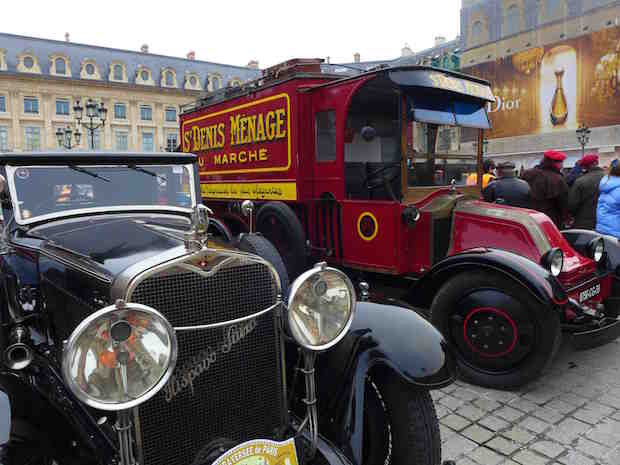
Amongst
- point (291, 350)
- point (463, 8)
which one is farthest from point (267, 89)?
point (463, 8)

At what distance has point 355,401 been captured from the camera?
2.14 meters

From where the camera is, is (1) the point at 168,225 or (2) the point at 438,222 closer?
(1) the point at 168,225

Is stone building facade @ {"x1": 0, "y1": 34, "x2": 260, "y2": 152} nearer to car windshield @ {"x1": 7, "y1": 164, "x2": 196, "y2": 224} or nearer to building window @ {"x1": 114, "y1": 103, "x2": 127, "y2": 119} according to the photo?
building window @ {"x1": 114, "y1": 103, "x2": 127, "y2": 119}

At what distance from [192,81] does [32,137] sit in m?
17.6

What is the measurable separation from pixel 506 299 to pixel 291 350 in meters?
2.03

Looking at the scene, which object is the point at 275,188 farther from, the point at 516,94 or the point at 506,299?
the point at 516,94

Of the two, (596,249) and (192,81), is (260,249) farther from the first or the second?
(192,81)

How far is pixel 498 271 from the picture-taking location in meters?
3.68

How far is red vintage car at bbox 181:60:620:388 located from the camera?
3639 millimetres

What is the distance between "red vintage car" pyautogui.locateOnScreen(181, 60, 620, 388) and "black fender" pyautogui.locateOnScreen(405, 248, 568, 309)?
10 mm

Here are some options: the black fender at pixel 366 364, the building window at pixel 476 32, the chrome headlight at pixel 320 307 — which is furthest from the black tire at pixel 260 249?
the building window at pixel 476 32

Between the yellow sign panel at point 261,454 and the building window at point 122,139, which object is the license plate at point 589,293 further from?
the building window at point 122,139

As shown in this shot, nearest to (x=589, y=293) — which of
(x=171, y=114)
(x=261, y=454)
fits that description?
(x=261, y=454)

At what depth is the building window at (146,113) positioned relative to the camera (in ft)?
167
